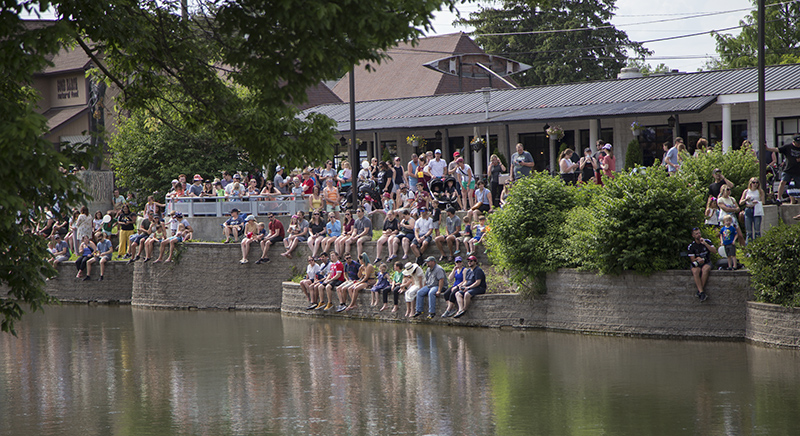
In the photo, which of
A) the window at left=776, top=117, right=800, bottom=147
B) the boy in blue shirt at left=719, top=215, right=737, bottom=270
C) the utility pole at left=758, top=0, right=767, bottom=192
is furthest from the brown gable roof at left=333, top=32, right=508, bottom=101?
the boy in blue shirt at left=719, top=215, right=737, bottom=270

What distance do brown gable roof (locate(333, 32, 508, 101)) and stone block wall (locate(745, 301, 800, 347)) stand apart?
113 ft

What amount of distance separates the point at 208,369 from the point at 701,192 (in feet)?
34.7

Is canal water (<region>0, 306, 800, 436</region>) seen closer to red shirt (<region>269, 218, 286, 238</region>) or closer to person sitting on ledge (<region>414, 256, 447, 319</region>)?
person sitting on ledge (<region>414, 256, 447, 319</region>)

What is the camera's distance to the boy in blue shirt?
58.7ft

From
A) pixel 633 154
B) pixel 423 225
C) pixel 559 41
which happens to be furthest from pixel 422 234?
pixel 559 41

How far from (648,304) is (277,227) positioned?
12.0 meters

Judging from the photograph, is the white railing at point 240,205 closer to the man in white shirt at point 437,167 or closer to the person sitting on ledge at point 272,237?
the person sitting on ledge at point 272,237

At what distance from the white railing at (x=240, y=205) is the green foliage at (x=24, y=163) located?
62.8 feet

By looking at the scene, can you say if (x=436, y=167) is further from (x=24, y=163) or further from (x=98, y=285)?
(x=24, y=163)

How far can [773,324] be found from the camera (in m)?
17.1

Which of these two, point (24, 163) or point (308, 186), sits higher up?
point (308, 186)

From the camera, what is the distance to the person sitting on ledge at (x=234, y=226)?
93.0ft

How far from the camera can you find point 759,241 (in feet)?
56.7

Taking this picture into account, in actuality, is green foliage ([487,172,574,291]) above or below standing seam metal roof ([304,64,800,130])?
below
